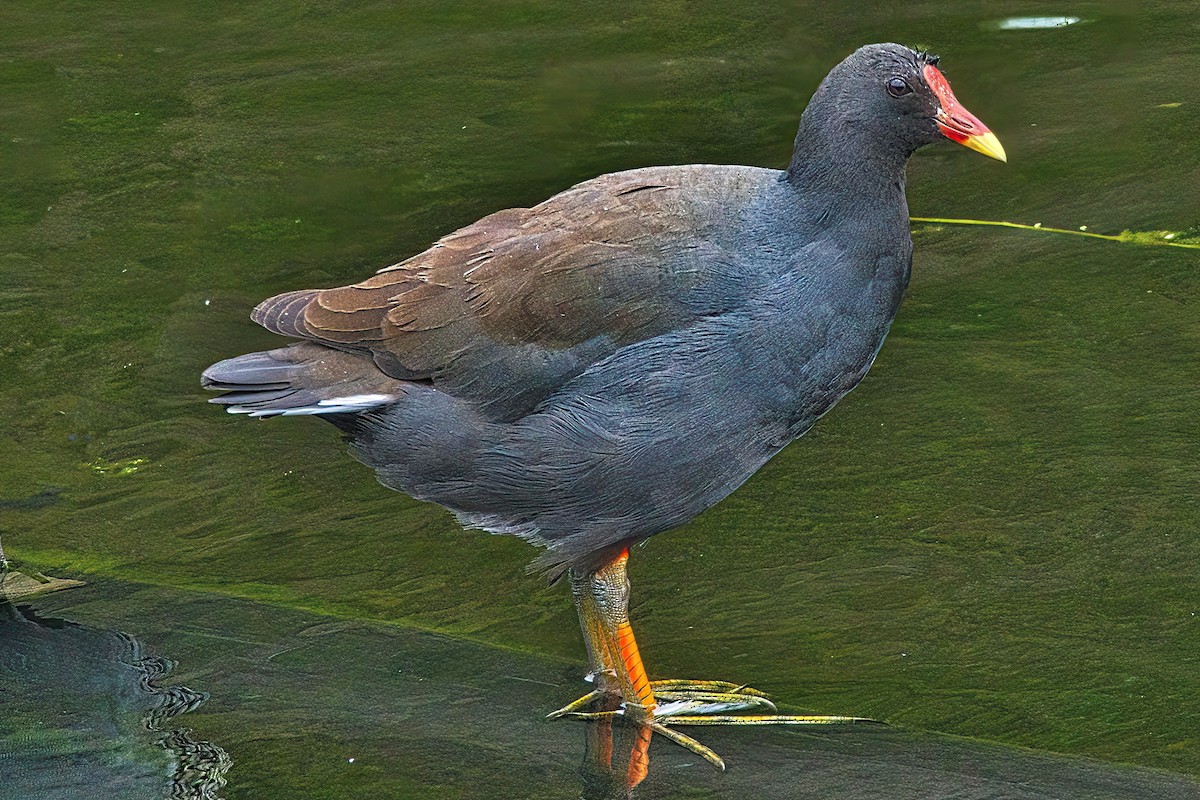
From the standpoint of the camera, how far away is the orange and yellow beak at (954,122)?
3.86 m

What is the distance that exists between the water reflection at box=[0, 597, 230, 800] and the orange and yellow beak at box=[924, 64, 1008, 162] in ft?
7.38

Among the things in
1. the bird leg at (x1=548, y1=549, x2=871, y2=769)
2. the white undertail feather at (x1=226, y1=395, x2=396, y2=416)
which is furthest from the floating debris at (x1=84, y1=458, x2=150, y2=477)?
the bird leg at (x1=548, y1=549, x2=871, y2=769)

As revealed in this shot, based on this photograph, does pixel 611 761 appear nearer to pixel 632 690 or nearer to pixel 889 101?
pixel 632 690

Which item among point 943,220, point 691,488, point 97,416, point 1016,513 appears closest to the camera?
point 691,488

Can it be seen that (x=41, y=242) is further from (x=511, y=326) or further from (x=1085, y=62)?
(x=1085, y=62)

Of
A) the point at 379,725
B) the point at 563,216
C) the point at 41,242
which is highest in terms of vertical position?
the point at 563,216

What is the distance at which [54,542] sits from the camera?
477 centimetres

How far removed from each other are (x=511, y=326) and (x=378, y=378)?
0.39m

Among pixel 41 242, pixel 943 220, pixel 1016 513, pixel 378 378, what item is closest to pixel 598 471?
pixel 378 378

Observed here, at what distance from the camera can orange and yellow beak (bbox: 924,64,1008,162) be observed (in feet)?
12.7

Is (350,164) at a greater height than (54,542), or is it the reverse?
(350,164)

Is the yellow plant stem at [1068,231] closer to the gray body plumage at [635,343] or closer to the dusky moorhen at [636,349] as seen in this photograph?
the dusky moorhen at [636,349]

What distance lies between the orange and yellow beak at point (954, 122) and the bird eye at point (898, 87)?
0.06 metres

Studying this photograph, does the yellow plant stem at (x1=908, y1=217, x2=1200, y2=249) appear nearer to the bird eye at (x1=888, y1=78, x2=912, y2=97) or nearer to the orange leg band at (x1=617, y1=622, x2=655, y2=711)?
the bird eye at (x1=888, y1=78, x2=912, y2=97)
